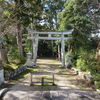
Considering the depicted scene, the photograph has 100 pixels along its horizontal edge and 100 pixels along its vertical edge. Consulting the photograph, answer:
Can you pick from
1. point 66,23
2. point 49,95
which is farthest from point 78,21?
point 49,95

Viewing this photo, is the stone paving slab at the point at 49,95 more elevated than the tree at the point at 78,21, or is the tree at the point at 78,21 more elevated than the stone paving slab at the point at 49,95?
the tree at the point at 78,21

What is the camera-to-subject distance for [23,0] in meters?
7.00

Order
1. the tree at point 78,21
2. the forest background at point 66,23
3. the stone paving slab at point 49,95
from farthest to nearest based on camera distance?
the tree at point 78,21, the forest background at point 66,23, the stone paving slab at point 49,95

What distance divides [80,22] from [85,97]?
6356 mm

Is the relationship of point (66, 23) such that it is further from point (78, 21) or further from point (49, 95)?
point (49, 95)

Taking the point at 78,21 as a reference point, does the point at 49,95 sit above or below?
below

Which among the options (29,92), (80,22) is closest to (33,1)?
(80,22)

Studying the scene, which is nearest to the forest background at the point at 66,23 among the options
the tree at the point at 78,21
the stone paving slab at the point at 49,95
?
the tree at the point at 78,21

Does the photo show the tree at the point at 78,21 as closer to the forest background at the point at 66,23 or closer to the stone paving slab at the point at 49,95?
the forest background at the point at 66,23

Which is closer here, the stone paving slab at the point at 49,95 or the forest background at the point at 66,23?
the stone paving slab at the point at 49,95

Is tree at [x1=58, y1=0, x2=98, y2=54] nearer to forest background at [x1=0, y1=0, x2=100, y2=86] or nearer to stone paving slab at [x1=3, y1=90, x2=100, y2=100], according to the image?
forest background at [x1=0, y1=0, x2=100, y2=86]

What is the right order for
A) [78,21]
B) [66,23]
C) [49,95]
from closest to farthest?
[49,95] < [78,21] < [66,23]

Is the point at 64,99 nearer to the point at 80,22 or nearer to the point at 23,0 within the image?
the point at 80,22

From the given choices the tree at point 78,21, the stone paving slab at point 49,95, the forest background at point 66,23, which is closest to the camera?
the stone paving slab at point 49,95
